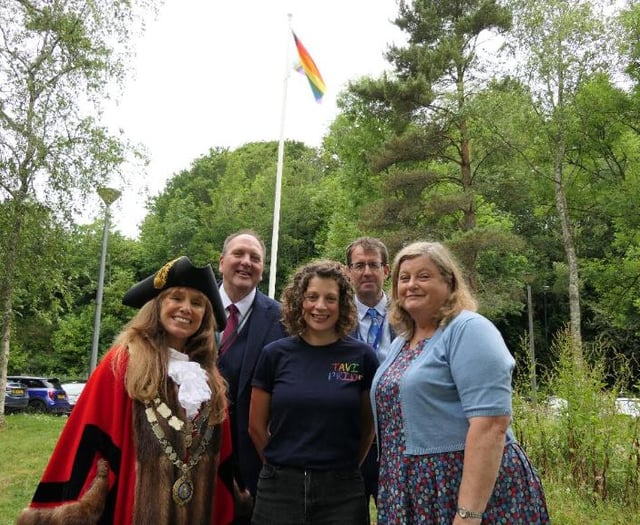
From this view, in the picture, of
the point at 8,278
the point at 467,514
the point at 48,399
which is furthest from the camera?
the point at 48,399

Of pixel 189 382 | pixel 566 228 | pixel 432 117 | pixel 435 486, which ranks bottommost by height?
pixel 435 486

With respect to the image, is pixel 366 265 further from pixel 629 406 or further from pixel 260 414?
pixel 629 406

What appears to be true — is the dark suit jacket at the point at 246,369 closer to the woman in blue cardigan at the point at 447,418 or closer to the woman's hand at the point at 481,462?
the woman in blue cardigan at the point at 447,418

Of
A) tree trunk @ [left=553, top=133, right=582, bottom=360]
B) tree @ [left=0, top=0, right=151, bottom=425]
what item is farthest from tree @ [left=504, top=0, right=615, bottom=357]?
tree @ [left=0, top=0, right=151, bottom=425]

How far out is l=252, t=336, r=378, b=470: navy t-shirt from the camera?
2.86 m

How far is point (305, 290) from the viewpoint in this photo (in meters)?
3.16

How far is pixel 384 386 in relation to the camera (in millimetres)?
2686

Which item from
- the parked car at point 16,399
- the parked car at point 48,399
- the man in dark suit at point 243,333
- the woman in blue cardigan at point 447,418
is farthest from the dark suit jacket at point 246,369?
the parked car at point 16,399

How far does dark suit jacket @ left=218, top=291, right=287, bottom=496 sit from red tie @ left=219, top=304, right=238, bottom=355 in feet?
0.12

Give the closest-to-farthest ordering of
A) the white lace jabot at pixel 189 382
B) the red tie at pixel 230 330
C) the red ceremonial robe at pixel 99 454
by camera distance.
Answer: the red ceremonial robe at pixel 99 454
the white lace jabot at pixel 189 382
the red tie at pixel 230 330

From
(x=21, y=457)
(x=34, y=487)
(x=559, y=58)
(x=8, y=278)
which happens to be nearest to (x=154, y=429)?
(x=34, y=487)

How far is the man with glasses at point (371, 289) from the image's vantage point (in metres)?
3.77

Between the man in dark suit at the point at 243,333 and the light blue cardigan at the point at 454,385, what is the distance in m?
1.20

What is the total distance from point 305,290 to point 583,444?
471 centimetres
